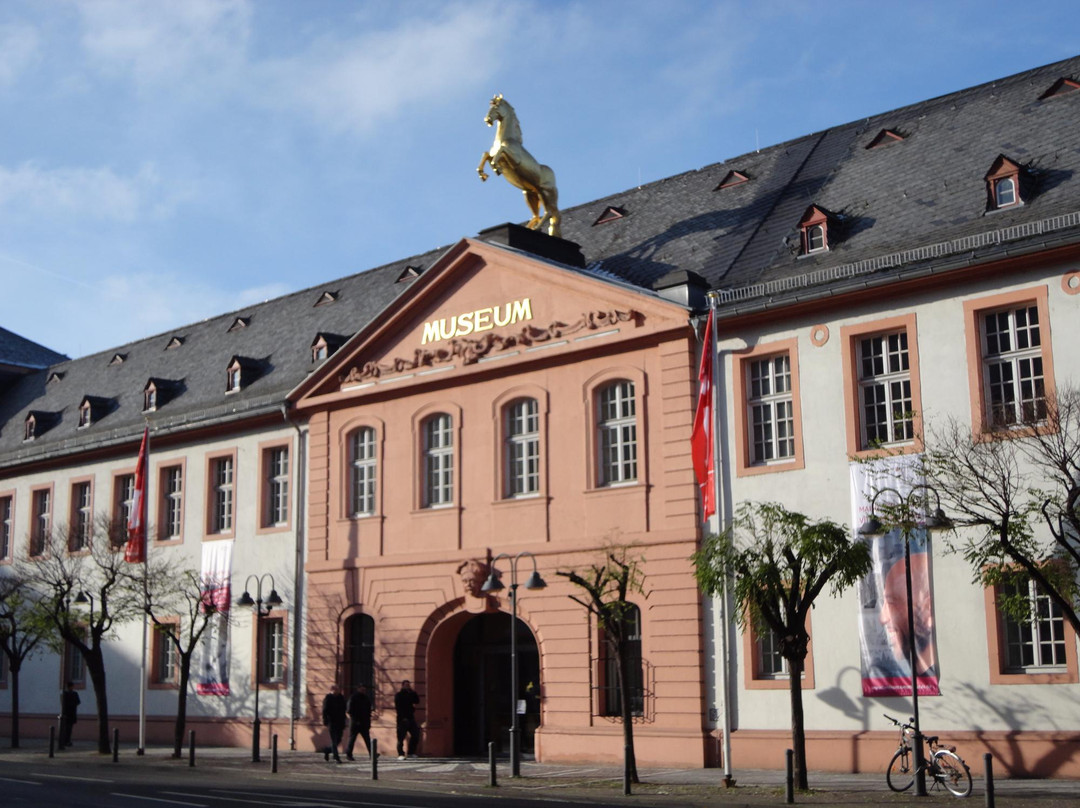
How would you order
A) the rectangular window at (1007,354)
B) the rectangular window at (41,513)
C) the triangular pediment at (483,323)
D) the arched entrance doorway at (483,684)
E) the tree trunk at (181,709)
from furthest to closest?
the rectangular window at (41,513)
the arched entrance doorway at (483,684)
the tree trunk at (181,709)
the triangular pediment at (483,323)
the rectangular window at (1007,354)

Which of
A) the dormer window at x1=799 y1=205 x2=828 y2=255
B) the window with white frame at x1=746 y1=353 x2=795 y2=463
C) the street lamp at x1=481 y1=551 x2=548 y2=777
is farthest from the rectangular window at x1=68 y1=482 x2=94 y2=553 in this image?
the dormer window at x1=799 y1=205 x2=828 y2=255

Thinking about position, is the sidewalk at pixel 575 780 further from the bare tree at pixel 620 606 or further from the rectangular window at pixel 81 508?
the rectangular window at pixel 81 508

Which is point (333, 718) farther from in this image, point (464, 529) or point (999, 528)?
point (999, 528)

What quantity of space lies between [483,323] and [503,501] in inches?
163

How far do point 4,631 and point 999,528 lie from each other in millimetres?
27510

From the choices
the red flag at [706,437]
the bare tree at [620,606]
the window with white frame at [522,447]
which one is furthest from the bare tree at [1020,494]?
the window with white frame at [522,447]

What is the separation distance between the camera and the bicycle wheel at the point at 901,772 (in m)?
19.3

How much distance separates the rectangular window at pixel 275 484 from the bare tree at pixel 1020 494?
1782 cm

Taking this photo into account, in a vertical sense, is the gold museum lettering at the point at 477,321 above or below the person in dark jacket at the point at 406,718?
above

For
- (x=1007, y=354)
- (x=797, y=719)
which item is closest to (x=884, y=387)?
(x=1007, y=354)

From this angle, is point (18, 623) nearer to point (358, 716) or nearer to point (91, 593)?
point (91, 593)

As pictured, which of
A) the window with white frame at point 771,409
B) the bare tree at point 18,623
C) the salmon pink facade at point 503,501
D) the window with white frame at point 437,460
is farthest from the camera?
the bare tree at point 18,623

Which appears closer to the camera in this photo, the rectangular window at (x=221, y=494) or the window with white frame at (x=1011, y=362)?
the window with white frame at (x=1011, y=362)

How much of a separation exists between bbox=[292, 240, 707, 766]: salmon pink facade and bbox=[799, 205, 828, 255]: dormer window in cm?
292
